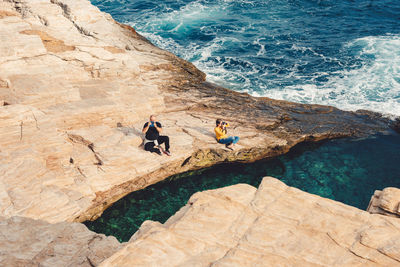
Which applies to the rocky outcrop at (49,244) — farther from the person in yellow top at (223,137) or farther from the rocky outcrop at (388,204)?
the person in yellow top at (223,137)

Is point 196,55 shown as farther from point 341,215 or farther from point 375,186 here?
point 341,215

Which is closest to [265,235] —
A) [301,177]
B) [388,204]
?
[388,204]

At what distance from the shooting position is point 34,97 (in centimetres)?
1565

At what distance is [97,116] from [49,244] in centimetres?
803

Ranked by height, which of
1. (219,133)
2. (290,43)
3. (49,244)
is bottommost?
(49,244)

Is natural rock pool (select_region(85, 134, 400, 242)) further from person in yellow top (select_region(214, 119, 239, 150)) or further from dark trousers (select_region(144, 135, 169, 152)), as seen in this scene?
dark trousers (select_region(144, 135, 169, 152))

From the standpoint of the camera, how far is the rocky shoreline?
42.3ft

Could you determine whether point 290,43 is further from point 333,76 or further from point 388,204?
point 388,204

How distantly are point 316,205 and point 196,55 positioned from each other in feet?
88.5

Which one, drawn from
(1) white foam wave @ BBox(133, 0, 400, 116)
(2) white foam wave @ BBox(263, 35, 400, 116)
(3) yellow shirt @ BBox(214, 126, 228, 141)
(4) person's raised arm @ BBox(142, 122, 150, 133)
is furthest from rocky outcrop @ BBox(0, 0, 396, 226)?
(1) white foam wave @ BBox(133, 0, 400, 116)

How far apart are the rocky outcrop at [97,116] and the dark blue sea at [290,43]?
408 cm

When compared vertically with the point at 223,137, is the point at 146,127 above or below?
above

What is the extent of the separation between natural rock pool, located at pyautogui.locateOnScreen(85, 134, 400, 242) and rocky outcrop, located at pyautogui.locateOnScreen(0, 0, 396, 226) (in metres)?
0.52

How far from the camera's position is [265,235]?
8.71m
